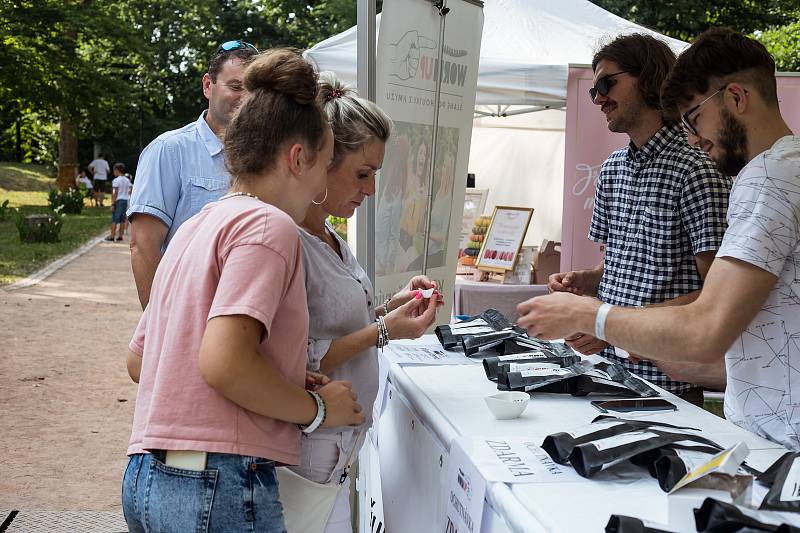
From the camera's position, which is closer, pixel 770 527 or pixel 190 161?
pixel 770 527

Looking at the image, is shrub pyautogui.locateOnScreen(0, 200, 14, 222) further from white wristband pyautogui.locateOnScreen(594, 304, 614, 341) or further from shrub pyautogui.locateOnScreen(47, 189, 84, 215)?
white wristband pyautogui.locateOnScreen(594, 304, 614, 341)

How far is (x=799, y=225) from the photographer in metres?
1.72

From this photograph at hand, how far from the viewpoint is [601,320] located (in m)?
1.93

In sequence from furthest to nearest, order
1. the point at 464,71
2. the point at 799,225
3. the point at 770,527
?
the point at 464,71 → the point at 799,225 → the point at 770,527

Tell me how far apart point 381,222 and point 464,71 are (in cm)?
96

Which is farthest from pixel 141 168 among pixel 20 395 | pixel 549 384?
pixel 20 395

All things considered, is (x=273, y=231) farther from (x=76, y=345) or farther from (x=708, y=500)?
(x=76, y=345)

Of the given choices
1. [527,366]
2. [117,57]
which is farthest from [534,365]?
[117,57]

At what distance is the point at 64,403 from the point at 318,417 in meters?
4.91

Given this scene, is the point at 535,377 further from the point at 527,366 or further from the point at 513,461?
the point at 513,461

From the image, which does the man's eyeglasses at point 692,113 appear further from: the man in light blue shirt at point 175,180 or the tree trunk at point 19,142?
the tree trunk at point 19,142

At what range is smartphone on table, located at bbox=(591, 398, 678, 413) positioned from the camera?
2.01 m

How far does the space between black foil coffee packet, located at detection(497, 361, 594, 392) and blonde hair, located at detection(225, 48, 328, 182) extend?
91 centimetres

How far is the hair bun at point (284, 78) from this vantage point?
1519mm
